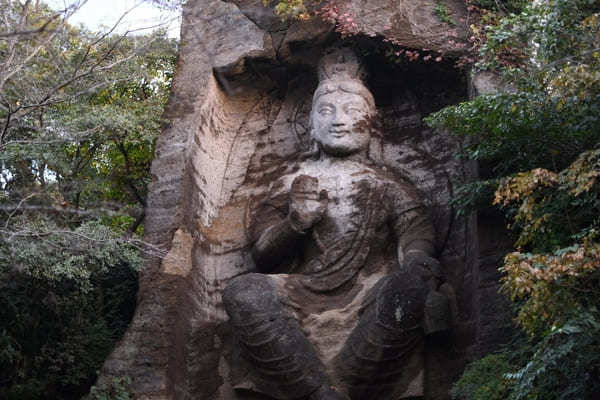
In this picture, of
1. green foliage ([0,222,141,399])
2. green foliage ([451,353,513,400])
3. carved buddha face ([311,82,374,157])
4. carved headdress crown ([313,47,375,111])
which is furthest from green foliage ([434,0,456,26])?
green foliage ([0,222,141,399])

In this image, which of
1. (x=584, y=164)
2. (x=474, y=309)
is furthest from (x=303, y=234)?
(x=584, y=164)

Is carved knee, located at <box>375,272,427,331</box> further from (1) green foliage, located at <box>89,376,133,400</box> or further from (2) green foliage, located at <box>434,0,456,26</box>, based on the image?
(2) green foliage, located at <box>434,0,456,26</box>

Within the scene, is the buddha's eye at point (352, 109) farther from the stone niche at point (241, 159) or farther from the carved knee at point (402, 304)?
the carved knee at point (402, 304)

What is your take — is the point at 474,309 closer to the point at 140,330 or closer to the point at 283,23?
the point at 140,330

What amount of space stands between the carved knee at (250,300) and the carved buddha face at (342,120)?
1.48m

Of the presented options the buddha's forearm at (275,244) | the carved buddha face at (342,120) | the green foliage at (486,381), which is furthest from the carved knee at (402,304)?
the carved buddha face at (342,120)

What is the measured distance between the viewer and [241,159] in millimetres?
8406

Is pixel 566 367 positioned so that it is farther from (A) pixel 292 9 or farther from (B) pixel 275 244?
(A) pixel 292 9

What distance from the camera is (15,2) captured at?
7.19 meters

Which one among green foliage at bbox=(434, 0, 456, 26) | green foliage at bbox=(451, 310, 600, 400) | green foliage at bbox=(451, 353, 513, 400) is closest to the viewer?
green foliage at bbox=(451, 310, 600, 400)

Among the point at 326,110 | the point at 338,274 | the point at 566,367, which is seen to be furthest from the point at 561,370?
the point at 326,110

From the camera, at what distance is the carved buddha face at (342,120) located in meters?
7.74

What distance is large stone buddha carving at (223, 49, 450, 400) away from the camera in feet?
21.4

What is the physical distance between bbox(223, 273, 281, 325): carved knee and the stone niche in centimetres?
52
